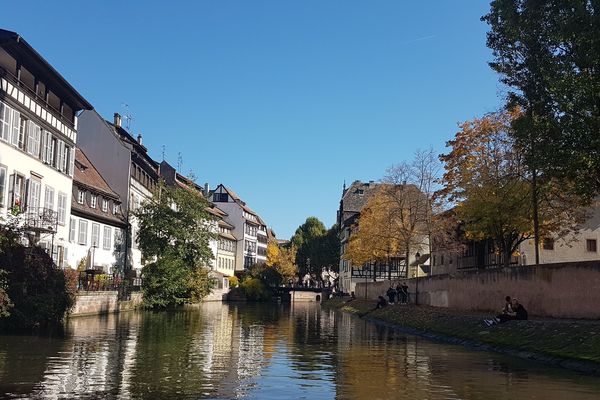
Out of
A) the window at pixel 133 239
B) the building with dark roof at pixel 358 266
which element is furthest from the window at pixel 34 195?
the building with dark roof at pixel 358 266

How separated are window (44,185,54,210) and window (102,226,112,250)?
13.3m

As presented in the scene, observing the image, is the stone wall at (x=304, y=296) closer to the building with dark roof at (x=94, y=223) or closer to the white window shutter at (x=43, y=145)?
the building with dark roof at (x=94, y=223)

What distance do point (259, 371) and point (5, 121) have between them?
2283 centimetres

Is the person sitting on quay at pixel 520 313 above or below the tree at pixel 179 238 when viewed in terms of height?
below

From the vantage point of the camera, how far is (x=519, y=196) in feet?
128

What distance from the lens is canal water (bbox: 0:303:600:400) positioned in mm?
14383

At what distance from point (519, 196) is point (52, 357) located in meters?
28.9

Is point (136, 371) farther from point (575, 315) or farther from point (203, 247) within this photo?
point (203, 247)

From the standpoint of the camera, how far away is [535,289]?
98.8ft

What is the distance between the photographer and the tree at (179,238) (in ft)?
187

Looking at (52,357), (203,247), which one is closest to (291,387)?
(52,357)

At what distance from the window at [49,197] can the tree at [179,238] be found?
56.0 ft

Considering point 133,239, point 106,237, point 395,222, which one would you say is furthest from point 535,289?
point 133,239

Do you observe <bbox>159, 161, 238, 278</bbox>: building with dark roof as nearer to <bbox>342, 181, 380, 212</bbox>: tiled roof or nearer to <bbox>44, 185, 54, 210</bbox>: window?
<bbox>342, 181, 380, 212</bbox>: tiled roof
